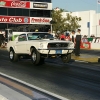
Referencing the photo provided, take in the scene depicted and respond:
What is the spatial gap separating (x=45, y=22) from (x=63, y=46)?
42.7 metres

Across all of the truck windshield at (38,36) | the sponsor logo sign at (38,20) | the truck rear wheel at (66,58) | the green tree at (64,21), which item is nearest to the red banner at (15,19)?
the sponsor logo sign at (38,20)

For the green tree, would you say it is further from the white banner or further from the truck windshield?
the truck windshield

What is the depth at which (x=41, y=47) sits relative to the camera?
42.3 ft

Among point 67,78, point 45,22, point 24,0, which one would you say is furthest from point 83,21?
point 67,78

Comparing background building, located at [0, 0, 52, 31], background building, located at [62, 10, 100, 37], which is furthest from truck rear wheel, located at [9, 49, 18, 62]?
background building, located at [62, 10, 100, 37]

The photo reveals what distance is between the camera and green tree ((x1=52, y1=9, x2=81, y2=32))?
63031 millimetres

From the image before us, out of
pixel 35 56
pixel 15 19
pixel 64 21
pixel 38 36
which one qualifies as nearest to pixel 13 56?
pixel 38 36

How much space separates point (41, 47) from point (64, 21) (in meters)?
51.8

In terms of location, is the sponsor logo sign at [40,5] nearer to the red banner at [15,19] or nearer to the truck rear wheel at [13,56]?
the red banner at [15,19]

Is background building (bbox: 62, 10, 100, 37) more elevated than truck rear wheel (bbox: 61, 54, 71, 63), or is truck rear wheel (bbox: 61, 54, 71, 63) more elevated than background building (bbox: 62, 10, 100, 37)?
background building (bbox: 62, 10, 100, 37)

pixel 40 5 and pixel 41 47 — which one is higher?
pixel 40 5

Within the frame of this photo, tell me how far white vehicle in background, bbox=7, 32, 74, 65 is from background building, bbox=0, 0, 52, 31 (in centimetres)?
3809

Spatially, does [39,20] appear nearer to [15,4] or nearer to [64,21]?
[15,4]

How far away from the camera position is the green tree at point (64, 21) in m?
63.0
